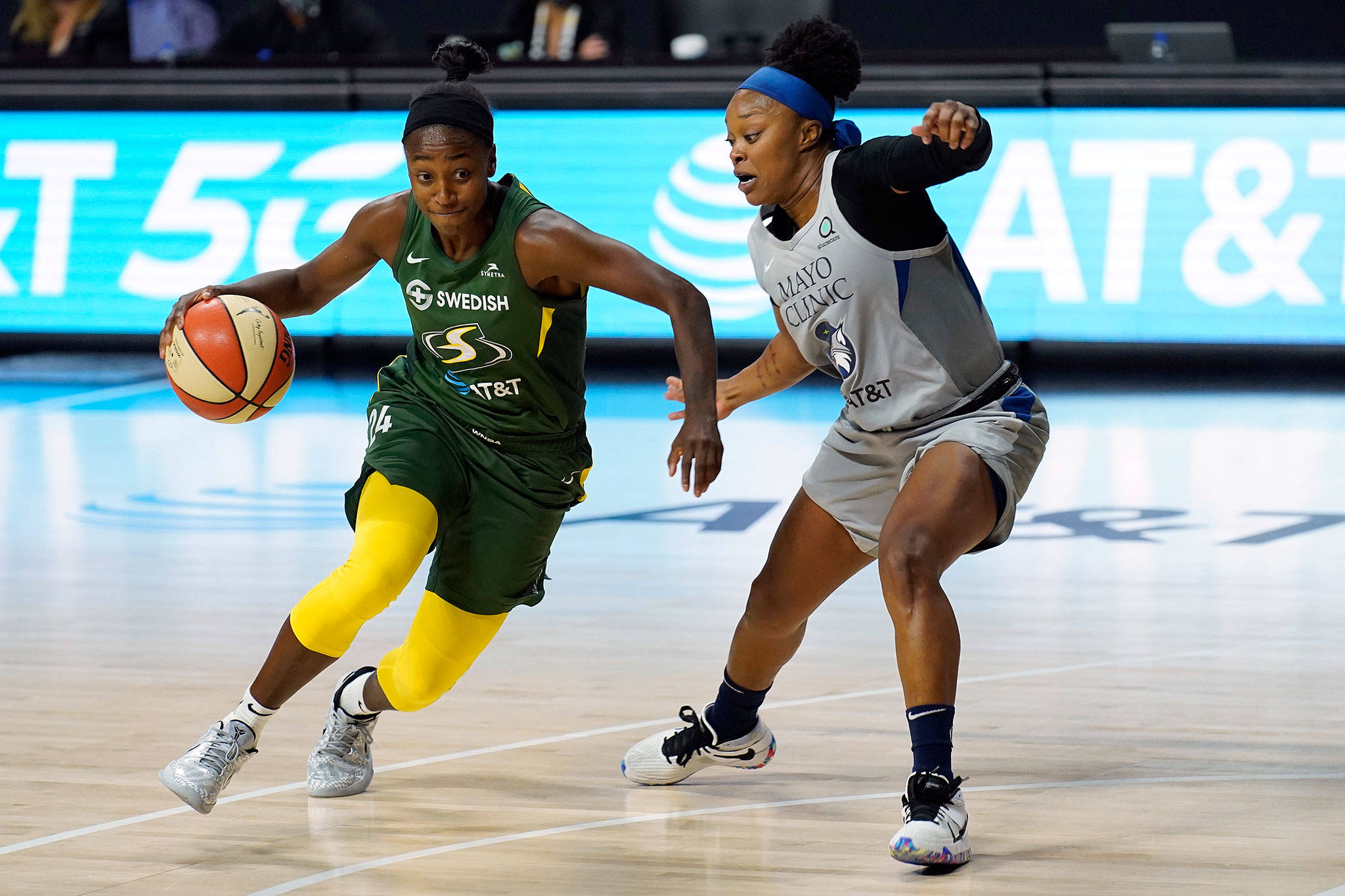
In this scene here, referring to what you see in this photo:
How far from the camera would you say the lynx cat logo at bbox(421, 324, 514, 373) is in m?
3.81

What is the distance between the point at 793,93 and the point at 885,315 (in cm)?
50

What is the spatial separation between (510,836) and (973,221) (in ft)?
25.0

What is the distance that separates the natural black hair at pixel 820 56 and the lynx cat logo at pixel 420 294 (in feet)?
2.91

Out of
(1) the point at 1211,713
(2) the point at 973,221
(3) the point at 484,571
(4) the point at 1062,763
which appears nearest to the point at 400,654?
(3) the point at 484,571

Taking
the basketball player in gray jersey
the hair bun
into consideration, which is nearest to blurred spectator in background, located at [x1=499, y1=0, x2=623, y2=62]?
the hair bun

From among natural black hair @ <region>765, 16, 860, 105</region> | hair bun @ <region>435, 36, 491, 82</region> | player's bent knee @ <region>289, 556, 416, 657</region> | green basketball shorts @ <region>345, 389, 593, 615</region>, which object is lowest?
player's bent knee @ <region>289, 556, 416, 657</region>

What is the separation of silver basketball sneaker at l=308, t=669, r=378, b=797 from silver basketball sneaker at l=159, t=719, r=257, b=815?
199mm

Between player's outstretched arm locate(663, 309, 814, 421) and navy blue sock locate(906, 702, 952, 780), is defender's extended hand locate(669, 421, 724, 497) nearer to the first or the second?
player's outstretched arm locate(663, 309, 814, 421)

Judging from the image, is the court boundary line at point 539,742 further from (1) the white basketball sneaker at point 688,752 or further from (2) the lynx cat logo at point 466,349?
(2) the lynx cat logo at point 466,349

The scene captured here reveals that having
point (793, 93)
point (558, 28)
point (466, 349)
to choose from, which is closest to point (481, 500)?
point (466, 349)

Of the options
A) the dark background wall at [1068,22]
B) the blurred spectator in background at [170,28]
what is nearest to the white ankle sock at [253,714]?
the blurred spectator in background at [170,28]

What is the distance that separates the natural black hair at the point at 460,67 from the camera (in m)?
3.72

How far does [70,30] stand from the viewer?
1239 cm

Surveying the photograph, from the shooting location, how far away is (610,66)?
10.9 meters
